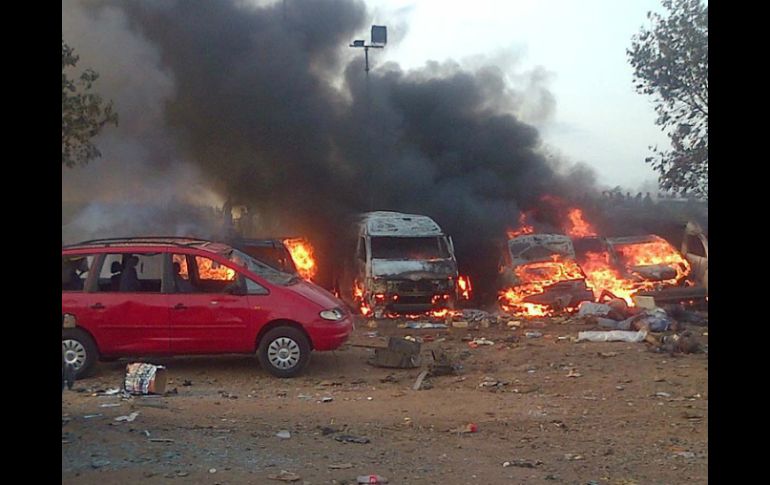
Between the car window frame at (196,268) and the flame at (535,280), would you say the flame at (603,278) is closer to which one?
the flame at (535,280)

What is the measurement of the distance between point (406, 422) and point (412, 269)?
592 cm

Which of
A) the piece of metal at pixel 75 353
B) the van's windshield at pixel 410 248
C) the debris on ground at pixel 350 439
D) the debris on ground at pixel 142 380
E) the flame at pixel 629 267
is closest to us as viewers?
the debris on ground at pixel 350 439

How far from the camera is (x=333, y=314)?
8086 mm

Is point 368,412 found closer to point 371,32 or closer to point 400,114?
point 371,32

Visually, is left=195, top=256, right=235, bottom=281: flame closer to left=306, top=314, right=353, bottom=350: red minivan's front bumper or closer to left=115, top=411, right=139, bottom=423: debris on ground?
left=306, top=314, right=353, bottom=350: red minivan's front bumper

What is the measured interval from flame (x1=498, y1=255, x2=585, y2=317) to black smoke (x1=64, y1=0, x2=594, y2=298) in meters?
1.47

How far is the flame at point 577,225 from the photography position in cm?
1839

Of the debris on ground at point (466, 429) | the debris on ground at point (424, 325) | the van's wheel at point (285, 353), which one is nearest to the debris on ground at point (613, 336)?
the debris on ground at point (424, 325)

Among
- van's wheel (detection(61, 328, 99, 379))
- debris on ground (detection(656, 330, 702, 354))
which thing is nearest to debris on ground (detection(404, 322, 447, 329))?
debris on ground (detection(656, 330, 702, 354))

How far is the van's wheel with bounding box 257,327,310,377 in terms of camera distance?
792 centimetres

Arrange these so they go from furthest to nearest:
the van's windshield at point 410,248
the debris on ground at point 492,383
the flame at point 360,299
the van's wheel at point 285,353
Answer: the van's windshield at point 410,248 → the flame at point 360,299 → the van's wheel at point 285,353 → the debris on ground at point 492,383

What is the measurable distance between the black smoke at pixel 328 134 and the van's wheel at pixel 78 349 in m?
7.80

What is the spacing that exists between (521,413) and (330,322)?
2.37m
